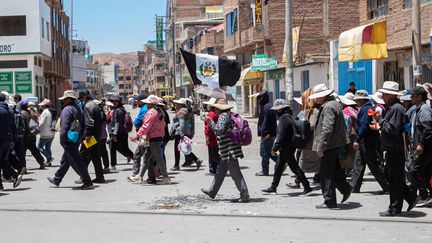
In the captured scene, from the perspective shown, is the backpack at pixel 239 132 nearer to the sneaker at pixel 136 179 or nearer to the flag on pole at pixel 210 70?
the sneaker at pixel 136 179

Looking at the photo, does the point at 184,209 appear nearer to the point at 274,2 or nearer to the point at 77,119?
the point at 77,119

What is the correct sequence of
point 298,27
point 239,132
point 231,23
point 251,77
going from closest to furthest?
point 239,132
point 298,27
point 251,77
point 231,23

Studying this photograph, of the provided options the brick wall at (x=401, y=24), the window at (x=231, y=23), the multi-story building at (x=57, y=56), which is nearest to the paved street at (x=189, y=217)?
the brick wall at (x=401, y=24)

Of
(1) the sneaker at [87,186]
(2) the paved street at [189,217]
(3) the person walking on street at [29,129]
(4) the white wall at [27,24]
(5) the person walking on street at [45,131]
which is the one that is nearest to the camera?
(2) the paved street at [189,217]

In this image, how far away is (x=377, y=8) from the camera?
2425 centimetres

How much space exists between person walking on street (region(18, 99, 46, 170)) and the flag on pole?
12.1 ft

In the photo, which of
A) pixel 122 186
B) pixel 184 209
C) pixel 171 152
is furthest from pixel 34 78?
pixel 184 209

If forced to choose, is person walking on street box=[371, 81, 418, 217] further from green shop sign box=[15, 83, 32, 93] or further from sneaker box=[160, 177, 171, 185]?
green shop sign box=[15, 83, 32, 93]

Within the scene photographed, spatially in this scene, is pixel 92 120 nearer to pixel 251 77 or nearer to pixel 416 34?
pixel 416 34

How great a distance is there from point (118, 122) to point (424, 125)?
26.0 ft

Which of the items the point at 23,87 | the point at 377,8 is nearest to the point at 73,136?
the point at 377,8

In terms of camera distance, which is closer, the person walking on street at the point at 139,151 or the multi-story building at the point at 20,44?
the person walking on street at the point at 139,151

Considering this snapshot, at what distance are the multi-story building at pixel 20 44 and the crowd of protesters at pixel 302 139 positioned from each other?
3267cm

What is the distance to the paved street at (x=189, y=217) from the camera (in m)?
7.39
